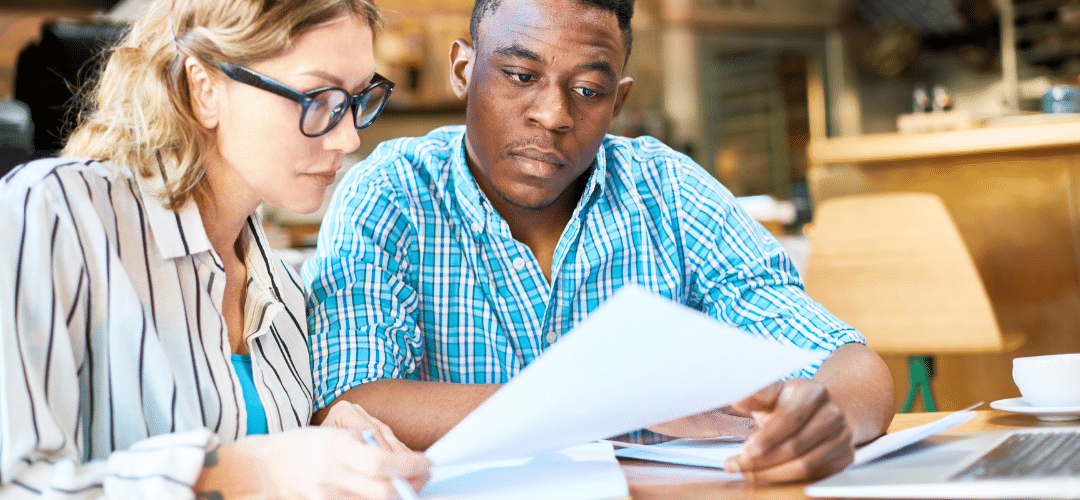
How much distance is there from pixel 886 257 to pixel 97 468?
1909 millimetres

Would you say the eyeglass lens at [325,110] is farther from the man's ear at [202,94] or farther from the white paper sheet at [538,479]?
the white paper sheet at [538,479]

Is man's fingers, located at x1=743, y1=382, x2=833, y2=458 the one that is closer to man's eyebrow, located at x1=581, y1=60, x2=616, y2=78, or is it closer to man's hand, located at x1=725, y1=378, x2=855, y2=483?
man's hand, located at x1=725, y1=378, x2=855, y2=483

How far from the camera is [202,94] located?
88cm

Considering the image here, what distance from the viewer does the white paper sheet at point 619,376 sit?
1.82ft

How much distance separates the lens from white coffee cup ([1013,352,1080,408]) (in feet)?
3.05

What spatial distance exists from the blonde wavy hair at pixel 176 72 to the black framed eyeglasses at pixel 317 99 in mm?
16

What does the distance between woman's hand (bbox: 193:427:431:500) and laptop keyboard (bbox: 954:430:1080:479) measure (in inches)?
16.3

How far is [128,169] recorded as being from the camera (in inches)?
33.0

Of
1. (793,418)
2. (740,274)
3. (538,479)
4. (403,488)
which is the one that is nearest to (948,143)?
(740,274)

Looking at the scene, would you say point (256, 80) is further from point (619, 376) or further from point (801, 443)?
point (801, 443)

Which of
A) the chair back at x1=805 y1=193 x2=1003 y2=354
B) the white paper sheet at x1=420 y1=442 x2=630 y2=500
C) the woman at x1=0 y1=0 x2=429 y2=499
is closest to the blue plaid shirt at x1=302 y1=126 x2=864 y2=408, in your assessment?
the woman at x1=0 y1=0 x2=429 y2=499

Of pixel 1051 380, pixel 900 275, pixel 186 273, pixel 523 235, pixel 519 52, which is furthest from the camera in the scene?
pixel 900 275

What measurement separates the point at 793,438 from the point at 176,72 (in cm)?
68

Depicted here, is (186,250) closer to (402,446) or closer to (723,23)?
(402,446)
